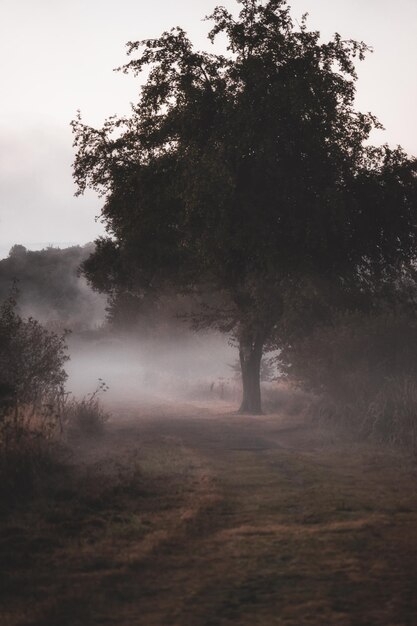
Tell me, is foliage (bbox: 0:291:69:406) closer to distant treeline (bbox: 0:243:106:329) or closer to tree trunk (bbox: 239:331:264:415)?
tree trunk (bbox: 239:331:264:415)

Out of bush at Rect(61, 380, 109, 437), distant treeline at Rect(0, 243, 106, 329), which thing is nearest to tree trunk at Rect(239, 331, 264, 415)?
bush at Rect(61, 380, 109, 437)

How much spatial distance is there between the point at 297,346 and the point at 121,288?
330 inches

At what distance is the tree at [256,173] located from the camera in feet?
64.1

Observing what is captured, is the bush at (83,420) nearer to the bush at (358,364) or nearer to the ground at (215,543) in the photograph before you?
the ground at (215,543)

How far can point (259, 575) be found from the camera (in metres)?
5.98

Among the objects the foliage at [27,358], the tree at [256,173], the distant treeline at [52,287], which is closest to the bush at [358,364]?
the tree at [256,173]

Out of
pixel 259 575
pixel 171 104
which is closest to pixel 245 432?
pixel 171 104

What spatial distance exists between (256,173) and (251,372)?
7107mm

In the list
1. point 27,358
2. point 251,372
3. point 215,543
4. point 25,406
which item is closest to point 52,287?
point 251,372

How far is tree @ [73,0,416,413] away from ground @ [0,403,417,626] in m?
8.53

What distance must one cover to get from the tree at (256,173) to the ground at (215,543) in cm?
853

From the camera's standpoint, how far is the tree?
A: 19547 millimetres

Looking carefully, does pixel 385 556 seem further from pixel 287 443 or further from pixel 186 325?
pixel 186 325

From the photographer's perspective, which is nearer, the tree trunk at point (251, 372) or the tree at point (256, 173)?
A: the tree at point (256, 173)
